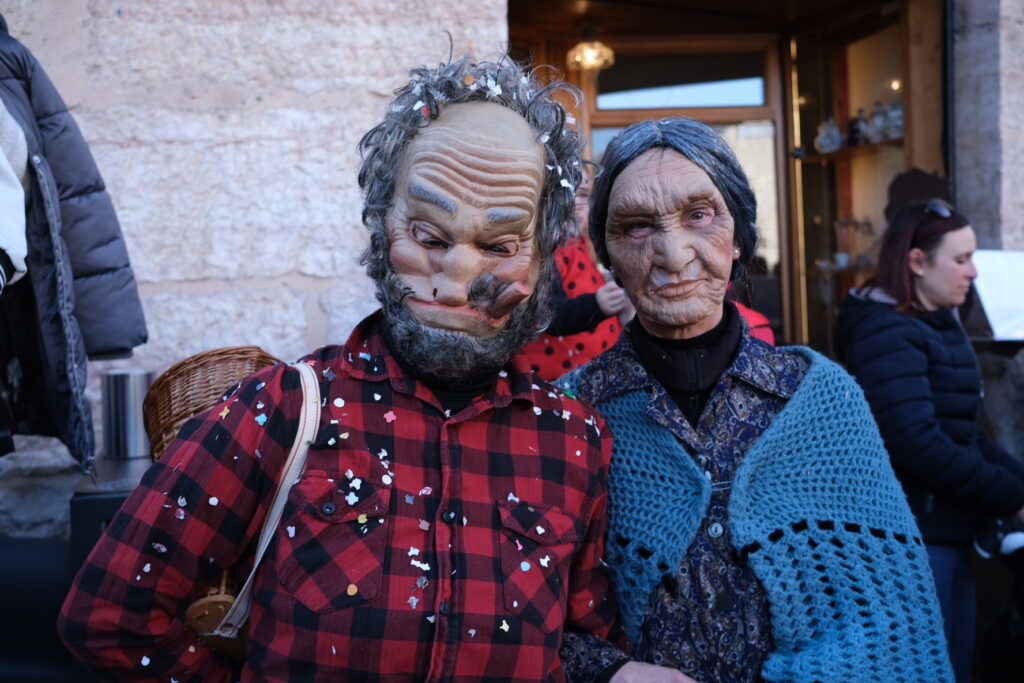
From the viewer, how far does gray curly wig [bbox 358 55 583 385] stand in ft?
4.63

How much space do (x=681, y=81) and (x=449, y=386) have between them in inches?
166

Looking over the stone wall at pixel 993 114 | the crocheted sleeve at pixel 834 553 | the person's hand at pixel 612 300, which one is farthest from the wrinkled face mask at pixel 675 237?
the stone wall at pixel 993 114

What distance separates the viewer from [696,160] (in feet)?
5.21

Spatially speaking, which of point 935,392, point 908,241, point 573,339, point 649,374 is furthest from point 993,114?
point 649,374

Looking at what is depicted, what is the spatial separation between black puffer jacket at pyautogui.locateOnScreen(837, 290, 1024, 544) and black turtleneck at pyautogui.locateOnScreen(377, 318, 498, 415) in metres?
1.70

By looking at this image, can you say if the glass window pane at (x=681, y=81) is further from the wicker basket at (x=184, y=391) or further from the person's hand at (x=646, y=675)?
the person's hand at (x=646, y=675)

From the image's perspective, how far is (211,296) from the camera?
2838 mm

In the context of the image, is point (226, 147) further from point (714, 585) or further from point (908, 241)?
point (908, 241)

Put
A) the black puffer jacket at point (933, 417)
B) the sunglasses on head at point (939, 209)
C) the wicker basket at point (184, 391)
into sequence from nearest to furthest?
the wicker basket at point (184, 391) → the black puffer jacket at point (933, 417) → the sunglasses on head at point (939, 209)

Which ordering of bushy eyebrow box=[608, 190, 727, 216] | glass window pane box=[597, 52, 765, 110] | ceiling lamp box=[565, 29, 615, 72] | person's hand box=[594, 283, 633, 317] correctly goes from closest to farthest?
bushy eyebrow box=[608, 190, 727, 216] → person's hand box=[594, 283, 633, 317] → ceiling lamp box=[565, 29, 615, 72] → glass window pane box=[597, 52, 765, 110]

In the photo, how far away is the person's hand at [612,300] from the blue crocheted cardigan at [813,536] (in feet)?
3.09

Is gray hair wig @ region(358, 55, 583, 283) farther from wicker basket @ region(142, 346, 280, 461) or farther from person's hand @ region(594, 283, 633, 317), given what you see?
person's hand @ region(594, 283, 633, 317)

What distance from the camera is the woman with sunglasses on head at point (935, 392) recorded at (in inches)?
104

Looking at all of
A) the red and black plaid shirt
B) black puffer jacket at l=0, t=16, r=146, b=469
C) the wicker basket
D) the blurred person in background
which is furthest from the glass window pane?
the red and black plaid shirt
